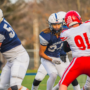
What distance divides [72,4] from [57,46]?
14044 millimetres

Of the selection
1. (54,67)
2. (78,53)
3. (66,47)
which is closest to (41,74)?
(54,67)

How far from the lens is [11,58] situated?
5004 millimetres

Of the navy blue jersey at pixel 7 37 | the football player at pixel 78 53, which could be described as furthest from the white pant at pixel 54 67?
the football player at pixel 78 53

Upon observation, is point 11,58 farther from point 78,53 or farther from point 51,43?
point 78,53

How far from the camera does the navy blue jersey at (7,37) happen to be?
15.5 feet

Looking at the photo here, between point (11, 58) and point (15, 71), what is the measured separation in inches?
11.4

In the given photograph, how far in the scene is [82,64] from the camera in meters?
4.17

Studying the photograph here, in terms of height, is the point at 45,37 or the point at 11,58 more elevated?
the point at 45,37

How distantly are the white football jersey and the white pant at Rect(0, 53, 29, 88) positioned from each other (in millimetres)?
1052

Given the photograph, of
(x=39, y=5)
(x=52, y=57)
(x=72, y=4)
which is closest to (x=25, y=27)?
(x=39, y=5)

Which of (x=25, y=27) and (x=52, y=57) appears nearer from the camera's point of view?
(x=52, y=57)

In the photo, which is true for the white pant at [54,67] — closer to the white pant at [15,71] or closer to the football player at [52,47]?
the football player at [52,47]

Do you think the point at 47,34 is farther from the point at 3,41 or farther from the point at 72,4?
the point at 72,4

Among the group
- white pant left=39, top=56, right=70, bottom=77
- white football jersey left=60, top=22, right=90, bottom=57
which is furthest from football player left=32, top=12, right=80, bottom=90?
white football jersey left=60, top=22, right=90, bottom=57
